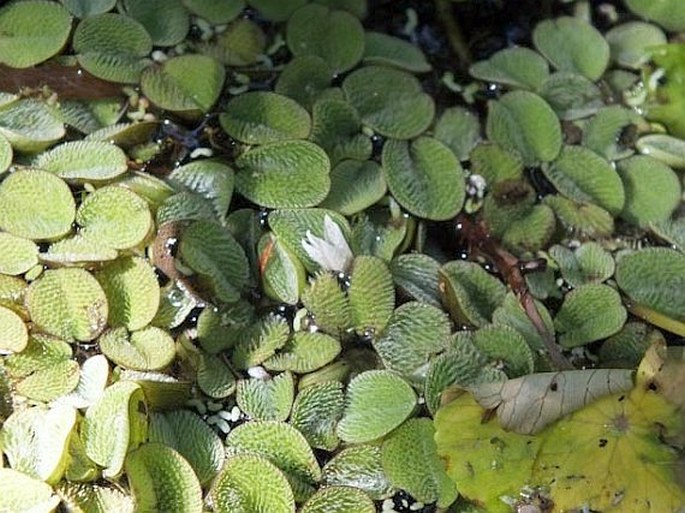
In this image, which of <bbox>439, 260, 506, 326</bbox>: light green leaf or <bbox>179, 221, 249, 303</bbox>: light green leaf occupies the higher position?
<bbox>179, 221, 249, 303</bbox>: light green leaf

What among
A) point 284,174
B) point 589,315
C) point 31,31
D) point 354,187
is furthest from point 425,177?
point 31,31

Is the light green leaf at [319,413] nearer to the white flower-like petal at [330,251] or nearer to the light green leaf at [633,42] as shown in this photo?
the white flower-like petal at [330,251]

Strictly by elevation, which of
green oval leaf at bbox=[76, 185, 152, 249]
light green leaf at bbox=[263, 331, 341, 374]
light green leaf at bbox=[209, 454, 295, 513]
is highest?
green oval leaf at bbox=[76, 185, 152, 249]

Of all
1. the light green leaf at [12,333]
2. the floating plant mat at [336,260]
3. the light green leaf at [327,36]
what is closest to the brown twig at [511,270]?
the floating plant mat at [336,260]

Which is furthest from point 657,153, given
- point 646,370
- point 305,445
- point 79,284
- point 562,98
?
point 79,284

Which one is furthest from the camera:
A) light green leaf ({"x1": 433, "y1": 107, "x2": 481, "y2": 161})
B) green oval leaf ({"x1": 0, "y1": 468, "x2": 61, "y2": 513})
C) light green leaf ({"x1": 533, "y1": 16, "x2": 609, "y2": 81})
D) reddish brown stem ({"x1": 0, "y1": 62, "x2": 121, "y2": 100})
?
light green leaf ({"x1": 533, "y1": 16, "x2": 609, "y2": 81})

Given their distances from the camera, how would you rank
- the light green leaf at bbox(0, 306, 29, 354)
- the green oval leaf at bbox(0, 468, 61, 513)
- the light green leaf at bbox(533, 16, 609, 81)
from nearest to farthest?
the green oval leaf at bbox(0, 468, 61, 513) → the light green leaf at bbox(0, 306, 29, 354) → the light green leaf at bbox(533, 16, 609, 81)

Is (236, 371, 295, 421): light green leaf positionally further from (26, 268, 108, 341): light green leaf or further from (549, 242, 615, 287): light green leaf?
(549, 242, 615, 287): light green leaf

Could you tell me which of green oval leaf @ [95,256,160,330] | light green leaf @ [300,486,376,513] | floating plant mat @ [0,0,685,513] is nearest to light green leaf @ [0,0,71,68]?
floating plant mat @ [0,0,685,513]
